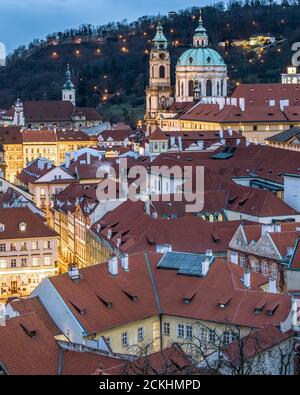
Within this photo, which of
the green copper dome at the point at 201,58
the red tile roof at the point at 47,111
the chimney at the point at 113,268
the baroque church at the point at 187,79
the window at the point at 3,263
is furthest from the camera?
the red tile roof at the point at 47,111

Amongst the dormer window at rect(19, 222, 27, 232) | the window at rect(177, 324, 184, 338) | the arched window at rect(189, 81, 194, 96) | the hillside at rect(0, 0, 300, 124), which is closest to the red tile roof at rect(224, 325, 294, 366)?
the window at rect(177, 324, 184, 338)

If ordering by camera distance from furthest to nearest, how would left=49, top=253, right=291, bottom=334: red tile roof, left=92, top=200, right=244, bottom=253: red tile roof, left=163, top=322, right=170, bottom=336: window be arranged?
left=92, top=200, right=244, bottom=253: red tile roof
left=163, top=322, right=170, bottom=336: window
left=49, top=253, right=291, bottom=334: red tile roof

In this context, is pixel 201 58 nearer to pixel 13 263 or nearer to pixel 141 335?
pixel 13 263

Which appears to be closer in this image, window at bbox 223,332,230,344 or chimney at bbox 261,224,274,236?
window at bbox 223,332,230,344

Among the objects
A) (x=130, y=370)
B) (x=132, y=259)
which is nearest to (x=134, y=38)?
(x=132, y=259)

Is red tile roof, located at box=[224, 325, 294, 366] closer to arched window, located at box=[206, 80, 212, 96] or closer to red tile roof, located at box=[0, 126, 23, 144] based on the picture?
red tile roof, located at box=[0, 126, 23, 144]

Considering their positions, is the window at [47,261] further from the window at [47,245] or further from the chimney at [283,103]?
the chimney at [283,103]

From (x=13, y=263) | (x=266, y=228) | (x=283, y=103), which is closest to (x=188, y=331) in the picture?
(x=266, y=228)

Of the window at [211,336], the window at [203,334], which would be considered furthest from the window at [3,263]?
the window at [211,336]
